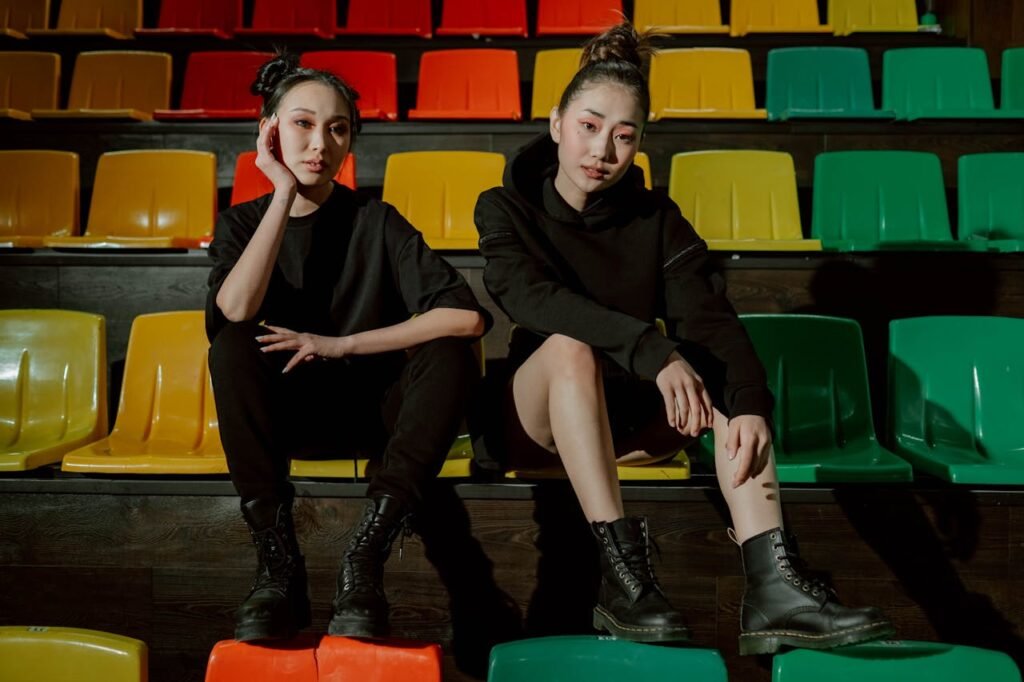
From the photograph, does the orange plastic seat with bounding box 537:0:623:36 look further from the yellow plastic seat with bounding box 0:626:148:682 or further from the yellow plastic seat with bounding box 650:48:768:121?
the yellow plastic seat with bounding box 0:626:148:682

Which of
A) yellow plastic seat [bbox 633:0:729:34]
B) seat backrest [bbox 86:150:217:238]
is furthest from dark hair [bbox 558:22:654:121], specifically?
yellow plastic seat [bbox 633:0:729:34]

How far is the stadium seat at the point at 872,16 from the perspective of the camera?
297 centimetres

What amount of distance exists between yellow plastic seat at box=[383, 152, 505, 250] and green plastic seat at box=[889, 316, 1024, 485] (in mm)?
938

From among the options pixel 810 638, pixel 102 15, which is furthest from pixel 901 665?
pixel 102 15

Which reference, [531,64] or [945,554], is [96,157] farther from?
[945,554]

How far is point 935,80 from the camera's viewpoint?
2.65 m

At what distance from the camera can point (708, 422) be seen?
0.96 metres

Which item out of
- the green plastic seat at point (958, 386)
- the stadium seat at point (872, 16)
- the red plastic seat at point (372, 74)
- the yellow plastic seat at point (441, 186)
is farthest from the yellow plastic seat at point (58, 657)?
the stadium seat at point (872, 16)

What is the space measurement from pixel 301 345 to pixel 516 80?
1.87m

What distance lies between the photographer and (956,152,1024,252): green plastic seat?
2088 mm

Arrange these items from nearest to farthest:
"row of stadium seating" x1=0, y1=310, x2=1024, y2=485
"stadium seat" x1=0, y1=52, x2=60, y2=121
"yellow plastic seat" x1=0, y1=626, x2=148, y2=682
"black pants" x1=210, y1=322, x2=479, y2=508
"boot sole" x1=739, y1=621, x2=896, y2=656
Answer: "yellow plastic seat" x1=0, y1=626, x2=148, y2=682, "boot sole" x1=739, y1=621, x2=896, y2=656, "black pants" x1=210, y1=322, x2=479, y2=508, "row of stadium seating" x1=0, y1=310, x2=1024, y2=485, "stadium seat" x1=0, y1=52, x2=60, y2=121

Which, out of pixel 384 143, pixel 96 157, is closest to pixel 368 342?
pixel 384 143

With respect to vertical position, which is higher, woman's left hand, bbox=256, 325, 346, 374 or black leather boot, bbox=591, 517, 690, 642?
woman's left hand, bbox=256, 325, 346, 374

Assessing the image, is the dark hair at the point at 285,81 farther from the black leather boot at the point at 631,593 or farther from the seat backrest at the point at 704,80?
the seat backrest at the point at 704,80
